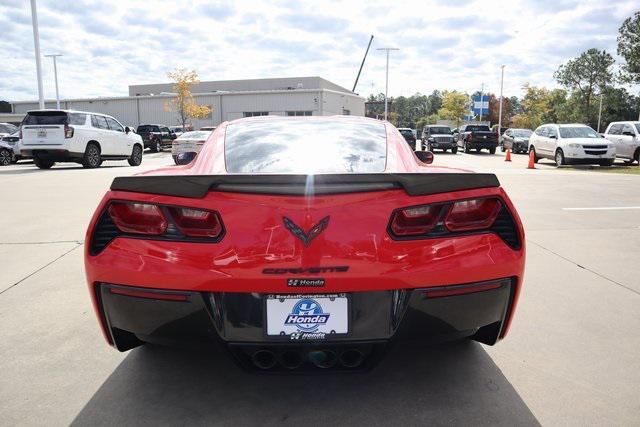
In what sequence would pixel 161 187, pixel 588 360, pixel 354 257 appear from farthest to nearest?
1. pixel 588 360
2. pixel 161 187
3. pixel 354 257

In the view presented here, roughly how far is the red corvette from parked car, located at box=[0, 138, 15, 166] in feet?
63.3

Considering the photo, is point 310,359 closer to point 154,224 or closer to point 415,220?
point 415,220

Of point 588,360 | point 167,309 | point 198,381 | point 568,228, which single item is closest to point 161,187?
point 167,309

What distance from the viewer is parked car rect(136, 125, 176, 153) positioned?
32.2 m

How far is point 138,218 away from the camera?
Answer: 2174 millimetres

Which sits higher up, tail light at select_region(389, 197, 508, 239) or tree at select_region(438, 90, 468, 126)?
tree at select_region(438, 90, 468, 126)

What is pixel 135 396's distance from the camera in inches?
93.4

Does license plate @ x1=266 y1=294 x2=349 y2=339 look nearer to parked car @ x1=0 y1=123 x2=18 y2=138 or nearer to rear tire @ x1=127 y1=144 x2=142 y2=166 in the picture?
rear tire @ x1=127 y1=144 x2=142 y2=166

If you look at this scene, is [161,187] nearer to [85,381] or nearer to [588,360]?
[85,381]

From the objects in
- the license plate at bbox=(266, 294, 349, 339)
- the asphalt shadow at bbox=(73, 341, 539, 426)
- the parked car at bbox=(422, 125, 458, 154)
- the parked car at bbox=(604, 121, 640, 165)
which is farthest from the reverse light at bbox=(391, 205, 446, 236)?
the parked car at bbox=(422, 125, 458, 154)

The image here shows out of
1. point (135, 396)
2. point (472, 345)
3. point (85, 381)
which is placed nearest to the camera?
point (135, 396)

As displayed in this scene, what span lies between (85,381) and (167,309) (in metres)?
0.84

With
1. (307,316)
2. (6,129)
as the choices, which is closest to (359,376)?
(307,316)

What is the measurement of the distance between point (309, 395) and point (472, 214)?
114 cm
